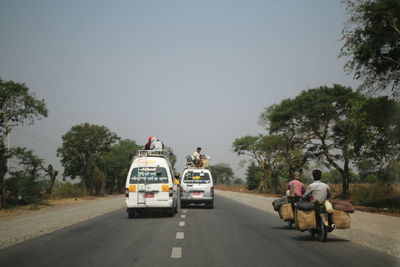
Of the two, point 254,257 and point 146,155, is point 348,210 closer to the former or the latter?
point 254,257

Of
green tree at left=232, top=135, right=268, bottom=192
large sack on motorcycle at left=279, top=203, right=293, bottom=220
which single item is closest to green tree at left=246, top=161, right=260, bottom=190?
green tree at left=232, top=135, right=268, bottom=192

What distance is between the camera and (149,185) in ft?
58.0

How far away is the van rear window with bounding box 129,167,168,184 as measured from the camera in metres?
17.7

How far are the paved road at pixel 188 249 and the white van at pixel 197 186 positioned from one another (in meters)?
10.4

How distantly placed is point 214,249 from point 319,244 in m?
2.72

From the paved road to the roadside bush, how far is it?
43860 mm

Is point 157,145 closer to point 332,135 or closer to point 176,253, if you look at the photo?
point 176,253

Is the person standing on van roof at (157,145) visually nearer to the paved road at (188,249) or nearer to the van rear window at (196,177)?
the van rear window at (196,177)

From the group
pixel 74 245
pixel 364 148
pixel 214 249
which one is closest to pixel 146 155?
pixel 74 245

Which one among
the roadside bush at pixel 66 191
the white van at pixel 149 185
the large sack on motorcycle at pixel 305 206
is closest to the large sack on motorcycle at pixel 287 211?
the large sack on motorcycle at pixel 305 206

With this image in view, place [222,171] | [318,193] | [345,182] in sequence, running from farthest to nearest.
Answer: [222,171], [345,182], [318,193]

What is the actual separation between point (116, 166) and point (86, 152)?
11071 millimetres

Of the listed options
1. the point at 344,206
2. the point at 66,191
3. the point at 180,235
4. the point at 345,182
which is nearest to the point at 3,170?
the point at 66,191

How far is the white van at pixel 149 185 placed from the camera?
692 inches
